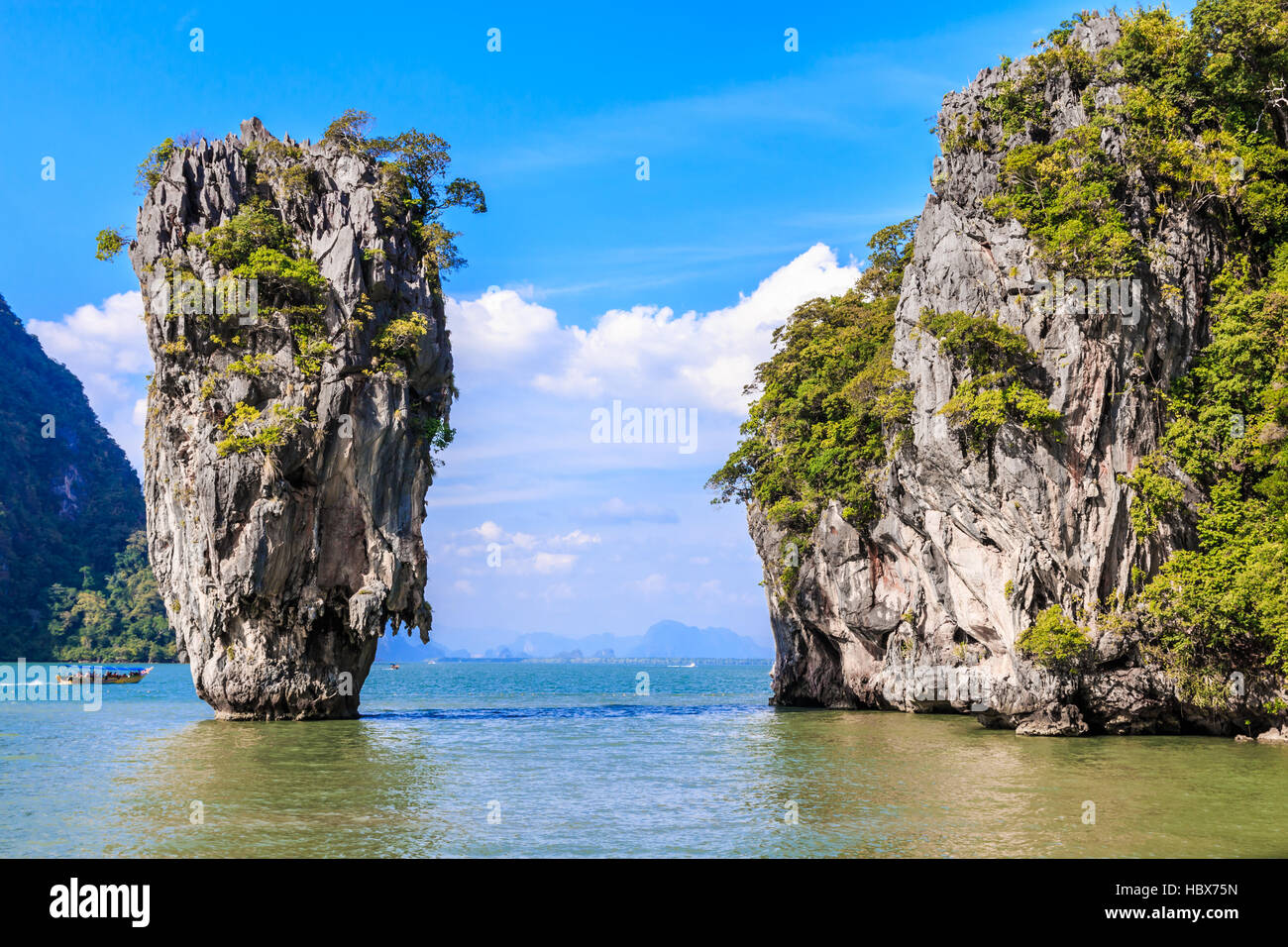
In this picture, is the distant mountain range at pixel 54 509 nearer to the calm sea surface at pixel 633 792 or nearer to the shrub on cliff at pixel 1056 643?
the calm sea surface at pixel 633 792

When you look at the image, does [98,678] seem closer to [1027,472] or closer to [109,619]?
[109,619]

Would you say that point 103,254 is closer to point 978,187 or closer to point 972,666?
point 978,187

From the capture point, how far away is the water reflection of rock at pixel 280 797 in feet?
47.2

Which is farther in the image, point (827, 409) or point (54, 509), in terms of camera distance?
point (54, 509)

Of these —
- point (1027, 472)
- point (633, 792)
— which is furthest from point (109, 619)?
point (1027, 472)

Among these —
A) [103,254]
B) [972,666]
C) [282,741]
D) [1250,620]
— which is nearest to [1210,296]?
[1250,620]

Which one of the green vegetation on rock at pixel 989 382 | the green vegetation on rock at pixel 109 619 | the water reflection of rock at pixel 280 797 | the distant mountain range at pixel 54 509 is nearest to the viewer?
the water reflection of rock at pixel 280 797

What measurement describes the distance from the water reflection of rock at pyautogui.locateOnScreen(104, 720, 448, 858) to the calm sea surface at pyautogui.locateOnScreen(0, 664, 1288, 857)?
0.24ft

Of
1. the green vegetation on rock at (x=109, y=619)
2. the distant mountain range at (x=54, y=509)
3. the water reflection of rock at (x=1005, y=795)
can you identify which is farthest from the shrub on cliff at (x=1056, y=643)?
the distant mountain range at (x=54, y=509)

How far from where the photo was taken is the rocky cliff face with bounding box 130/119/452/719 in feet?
102

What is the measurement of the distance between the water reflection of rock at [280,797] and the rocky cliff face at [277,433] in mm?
4493

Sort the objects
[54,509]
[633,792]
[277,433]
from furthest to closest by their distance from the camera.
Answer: [54,509], [277,433], [633,792]

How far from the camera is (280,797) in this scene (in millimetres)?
17922

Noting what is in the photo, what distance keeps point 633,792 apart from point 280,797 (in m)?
6.95
